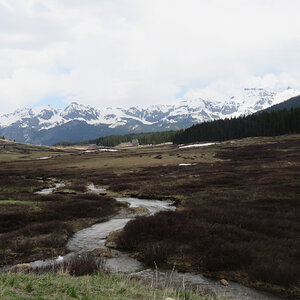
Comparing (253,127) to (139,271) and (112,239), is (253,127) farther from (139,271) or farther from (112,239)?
(139,271)

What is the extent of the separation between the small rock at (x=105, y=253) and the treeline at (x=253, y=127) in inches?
6068

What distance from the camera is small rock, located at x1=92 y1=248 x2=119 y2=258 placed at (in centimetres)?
1853

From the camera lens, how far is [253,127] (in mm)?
172500

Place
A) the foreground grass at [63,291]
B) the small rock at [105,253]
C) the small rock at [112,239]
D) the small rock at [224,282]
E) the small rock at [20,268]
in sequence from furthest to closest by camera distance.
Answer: the small rock at [112,239] < the small rock at [105,253] < the small rock at [20,268] < the small rock at [224,282] < the foreground grass at [63,291]

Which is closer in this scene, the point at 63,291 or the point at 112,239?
the point at 63,291

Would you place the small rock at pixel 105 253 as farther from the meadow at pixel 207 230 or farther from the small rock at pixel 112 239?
the meadow at pixel 207 230

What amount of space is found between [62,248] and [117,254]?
14.5 ft

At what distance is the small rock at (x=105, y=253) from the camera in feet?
60.8

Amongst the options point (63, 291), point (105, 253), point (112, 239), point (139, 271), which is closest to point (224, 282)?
point (139, 271)

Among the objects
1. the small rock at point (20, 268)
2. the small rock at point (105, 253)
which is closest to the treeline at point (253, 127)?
the small rock at point (105, 253)

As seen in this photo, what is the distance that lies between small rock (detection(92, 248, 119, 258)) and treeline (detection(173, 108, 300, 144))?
154 metres

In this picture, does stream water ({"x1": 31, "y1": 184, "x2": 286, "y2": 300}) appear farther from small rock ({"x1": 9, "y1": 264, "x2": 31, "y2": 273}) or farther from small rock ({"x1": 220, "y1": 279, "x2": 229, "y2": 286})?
small rock ({"x1": 9, "y1": 264, "x2": 31, "y2": 273})

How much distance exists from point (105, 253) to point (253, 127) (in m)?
170

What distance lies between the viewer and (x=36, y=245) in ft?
67.2
